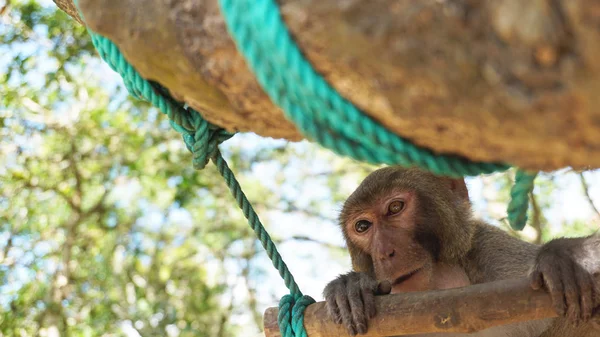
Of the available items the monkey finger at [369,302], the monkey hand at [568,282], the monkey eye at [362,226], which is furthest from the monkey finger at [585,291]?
the monkey eye at [362,226]

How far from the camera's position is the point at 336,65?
147 centimetres

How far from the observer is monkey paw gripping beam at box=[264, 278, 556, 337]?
8.61 feet

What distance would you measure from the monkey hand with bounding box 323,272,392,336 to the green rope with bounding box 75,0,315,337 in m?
0.13

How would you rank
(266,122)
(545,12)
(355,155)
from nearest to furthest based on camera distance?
1. (545,12)
2. (355,155)
3. (266,122)

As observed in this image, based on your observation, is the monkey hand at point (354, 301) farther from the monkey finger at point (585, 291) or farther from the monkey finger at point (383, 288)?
the monkey finger at point (585, 291)

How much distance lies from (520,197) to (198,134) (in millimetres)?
1086

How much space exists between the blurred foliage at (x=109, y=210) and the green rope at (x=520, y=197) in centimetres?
571

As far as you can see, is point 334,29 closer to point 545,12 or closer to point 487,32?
point 487,32

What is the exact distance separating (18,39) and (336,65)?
304 inches

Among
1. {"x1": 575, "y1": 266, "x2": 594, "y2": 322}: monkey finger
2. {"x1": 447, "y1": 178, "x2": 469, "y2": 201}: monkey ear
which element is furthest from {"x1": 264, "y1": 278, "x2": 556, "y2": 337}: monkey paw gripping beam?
{"x1": 447, "y1": 178, "x2": 469, "y2": 201}: monkey ear

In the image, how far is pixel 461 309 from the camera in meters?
2.71

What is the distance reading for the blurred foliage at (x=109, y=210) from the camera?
8.34m

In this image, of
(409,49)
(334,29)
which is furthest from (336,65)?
(409,49)

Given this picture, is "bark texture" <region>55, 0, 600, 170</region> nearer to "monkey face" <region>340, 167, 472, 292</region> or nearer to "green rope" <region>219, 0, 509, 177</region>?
"green rope" <region>219, 0, 509, 177</region>
